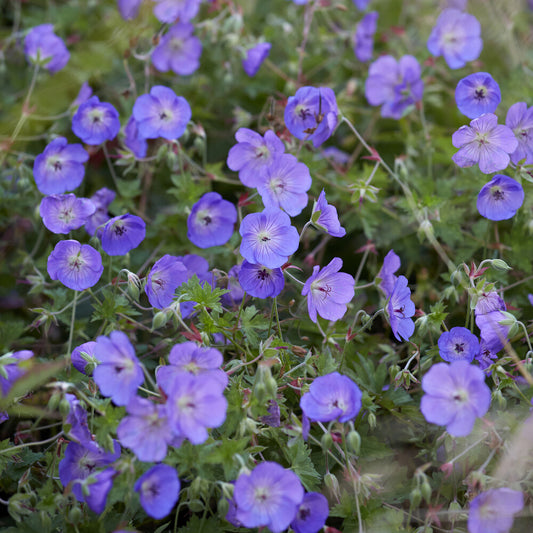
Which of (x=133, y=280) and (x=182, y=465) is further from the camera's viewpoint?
(x=133, y=280)

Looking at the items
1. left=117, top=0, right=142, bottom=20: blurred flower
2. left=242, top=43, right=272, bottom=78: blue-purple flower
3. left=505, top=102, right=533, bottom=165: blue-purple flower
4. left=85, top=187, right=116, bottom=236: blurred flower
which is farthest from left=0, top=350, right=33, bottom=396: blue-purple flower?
left=117, top=0, right=142, bottom=20: blurred flower

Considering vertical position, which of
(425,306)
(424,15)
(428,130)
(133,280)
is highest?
(424,15)

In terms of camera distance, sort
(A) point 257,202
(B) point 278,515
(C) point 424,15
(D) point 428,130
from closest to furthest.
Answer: (B) point 278,515
(A) point 257,202
(D) point 428,130
(C) point 424,15

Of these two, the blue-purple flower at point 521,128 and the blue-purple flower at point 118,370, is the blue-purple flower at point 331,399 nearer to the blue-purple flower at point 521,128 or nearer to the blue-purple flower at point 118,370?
the blue-purple flower at point 118,370

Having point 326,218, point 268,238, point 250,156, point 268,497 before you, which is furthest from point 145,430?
point 250,156

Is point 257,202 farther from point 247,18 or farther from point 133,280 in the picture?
point 247,18

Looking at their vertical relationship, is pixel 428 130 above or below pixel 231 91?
above

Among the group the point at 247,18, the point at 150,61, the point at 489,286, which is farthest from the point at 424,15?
the point at 489,286

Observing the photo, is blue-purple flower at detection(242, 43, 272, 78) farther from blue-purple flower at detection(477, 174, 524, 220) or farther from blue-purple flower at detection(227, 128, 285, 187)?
blue-purple flower at detection(477, 174, 524, 220)
